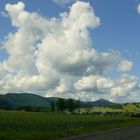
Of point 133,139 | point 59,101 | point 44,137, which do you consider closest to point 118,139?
point 133,139

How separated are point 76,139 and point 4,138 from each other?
509 cm

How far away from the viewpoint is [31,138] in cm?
2734

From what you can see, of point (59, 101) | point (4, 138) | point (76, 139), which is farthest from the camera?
point (59, 101)

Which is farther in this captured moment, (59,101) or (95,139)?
(59,101)

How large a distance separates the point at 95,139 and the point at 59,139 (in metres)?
2.55

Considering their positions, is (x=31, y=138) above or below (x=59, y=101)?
below

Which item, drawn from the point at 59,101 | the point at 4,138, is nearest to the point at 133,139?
the point at 4,138

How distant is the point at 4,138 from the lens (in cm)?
2597

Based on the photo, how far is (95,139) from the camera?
2786cm

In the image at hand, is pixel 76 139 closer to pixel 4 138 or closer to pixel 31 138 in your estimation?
pixel 31 138

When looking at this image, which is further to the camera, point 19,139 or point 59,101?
point 59,101

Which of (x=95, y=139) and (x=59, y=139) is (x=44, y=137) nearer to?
(x=59, y=139)

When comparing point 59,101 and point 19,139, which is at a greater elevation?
point 59,101

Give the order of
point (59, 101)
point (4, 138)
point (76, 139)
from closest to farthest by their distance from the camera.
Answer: point (4, 138) → point (76, 139) → point (59, 101)
